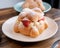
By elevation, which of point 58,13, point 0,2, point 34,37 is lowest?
point 0,2

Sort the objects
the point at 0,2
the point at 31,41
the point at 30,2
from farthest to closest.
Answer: the point at 0,2 → the point at 30,2 → the point at 31,41

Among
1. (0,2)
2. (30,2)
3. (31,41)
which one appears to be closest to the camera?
(31,41)

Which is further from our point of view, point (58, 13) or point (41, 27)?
point (58, 13)

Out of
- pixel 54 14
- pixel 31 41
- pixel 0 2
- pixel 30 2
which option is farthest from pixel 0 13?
pixel 0 2

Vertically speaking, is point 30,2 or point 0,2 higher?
point 30,2

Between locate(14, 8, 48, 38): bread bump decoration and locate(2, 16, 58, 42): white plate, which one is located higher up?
locate(14, 8, 48, 38): bread bump decoration

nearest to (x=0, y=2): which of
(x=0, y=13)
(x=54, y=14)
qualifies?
(x=0, y=13)

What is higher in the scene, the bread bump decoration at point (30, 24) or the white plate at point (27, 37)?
the bread bump decoration at point (30, 24)

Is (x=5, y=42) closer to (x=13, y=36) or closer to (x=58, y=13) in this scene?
(x=13, y=36)
